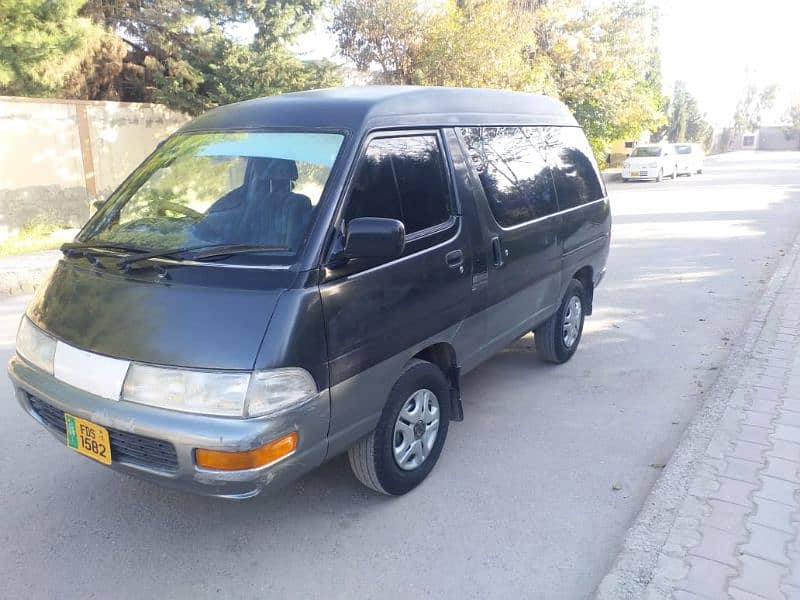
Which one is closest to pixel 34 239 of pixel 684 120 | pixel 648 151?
pixel 648 151

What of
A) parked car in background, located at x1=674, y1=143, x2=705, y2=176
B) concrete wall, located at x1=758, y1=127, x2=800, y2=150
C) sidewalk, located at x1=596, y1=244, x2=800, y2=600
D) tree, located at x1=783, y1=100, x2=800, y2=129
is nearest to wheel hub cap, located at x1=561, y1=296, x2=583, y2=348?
sidewalk, located at x1=596, y1=244, x2=800, y2=600

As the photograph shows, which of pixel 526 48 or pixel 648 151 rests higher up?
pixel 526 48

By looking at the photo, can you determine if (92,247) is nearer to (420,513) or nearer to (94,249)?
(94,249)

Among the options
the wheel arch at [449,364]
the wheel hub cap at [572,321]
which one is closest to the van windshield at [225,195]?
the wheel arch at [449,364]

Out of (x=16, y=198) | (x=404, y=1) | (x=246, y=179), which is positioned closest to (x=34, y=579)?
(x=246, y=179)

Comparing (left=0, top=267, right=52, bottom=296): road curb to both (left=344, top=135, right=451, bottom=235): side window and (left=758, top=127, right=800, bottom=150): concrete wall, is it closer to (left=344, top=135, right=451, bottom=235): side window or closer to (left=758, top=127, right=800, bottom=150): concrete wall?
(left=344, top=135, right=451, bottom=235): side window

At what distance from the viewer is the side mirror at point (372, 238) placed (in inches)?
110

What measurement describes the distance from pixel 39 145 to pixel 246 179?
35.1 ft

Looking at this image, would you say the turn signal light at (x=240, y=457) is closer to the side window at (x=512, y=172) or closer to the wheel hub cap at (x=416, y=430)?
the wheel hub cap at (x=416, y=430)

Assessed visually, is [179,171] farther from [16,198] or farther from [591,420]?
[16,198]

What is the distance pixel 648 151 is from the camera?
27.1m

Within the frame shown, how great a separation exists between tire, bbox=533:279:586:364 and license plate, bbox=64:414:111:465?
11.1 feet

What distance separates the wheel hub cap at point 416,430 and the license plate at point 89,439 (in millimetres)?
1353

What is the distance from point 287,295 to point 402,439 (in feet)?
3.95
